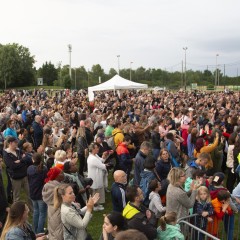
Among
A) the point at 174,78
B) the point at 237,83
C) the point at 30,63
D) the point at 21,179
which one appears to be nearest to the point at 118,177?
the point at 21,179

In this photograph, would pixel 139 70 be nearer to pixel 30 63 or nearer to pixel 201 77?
pixel 201 77

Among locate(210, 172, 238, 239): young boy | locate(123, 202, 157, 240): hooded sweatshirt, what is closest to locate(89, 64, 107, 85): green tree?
locate(210, 172, 238, 239): young boy

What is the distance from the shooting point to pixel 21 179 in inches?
267

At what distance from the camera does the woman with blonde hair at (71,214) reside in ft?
13.8

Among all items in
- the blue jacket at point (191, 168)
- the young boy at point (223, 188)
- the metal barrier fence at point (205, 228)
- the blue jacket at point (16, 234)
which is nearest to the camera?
the blue jacket at point (16, 234)

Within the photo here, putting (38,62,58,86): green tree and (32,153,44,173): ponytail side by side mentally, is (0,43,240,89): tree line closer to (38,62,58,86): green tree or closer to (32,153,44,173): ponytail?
(38,62,58,86): green tree

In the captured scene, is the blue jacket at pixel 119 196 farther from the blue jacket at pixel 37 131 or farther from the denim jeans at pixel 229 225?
the blue jacket at pixel 37 131

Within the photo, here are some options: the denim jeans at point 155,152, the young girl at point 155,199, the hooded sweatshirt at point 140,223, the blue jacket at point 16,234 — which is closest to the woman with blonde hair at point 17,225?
the blue jacket at point 16,234

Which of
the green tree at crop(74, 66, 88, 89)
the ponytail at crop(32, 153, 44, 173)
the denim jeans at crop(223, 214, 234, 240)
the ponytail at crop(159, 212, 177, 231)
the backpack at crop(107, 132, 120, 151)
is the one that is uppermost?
the green tree at crop(74, 66, 88, 89)

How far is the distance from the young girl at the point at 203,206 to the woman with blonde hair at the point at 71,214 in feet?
5.78

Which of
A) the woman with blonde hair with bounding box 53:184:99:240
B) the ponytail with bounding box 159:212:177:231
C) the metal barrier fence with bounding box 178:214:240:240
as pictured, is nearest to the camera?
the woman with blonde hair with bounding box 53:184:99:240

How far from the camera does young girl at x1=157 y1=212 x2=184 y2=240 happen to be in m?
4.23

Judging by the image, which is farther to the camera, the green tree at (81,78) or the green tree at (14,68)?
the green tree at (14,68)

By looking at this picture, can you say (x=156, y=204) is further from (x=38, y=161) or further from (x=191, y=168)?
(x=38, y=161)
